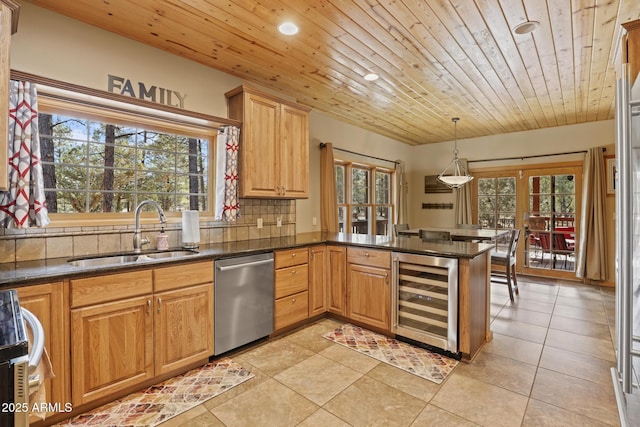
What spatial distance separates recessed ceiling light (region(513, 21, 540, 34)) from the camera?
2.34 meters

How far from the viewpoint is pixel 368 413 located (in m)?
1.93

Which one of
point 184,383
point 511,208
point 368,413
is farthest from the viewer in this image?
point 511,208

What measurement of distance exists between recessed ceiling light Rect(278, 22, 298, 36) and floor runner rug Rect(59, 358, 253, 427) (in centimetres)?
262

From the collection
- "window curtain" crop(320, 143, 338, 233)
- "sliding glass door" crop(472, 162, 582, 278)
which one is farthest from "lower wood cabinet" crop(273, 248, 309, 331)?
"sliding glass door" crop(472, 162, 582, 278)

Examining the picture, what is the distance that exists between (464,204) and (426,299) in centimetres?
384

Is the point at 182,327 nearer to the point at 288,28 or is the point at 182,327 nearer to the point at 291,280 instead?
the point at 291,280

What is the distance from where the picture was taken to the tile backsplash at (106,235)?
2088 millimetres

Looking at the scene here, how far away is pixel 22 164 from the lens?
196cm

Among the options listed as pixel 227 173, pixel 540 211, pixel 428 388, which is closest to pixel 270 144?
pixel 227 173

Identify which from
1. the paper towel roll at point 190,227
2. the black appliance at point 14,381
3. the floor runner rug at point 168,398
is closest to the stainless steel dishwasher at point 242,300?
the floor runner rug at point 168,398

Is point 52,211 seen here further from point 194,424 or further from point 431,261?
point 431,261

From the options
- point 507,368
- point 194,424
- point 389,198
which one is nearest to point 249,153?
point 194,424

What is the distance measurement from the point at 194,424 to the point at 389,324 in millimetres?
1797

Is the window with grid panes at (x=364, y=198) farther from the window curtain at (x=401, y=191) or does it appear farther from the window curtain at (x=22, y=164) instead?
the window curtain at (x=22, y=164)
